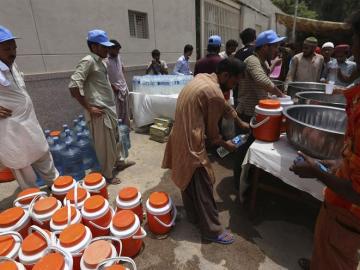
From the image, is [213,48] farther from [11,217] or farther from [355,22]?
[11,217]

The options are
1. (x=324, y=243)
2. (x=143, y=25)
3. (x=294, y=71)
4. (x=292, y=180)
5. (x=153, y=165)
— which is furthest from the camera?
(x=143, y=25)

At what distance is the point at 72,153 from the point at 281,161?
2.95m

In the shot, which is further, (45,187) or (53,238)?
(45,187)

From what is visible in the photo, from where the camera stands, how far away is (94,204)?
2047mm

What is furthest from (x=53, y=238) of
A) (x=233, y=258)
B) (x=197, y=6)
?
(x=197, y=6)

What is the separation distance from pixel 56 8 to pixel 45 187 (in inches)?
135

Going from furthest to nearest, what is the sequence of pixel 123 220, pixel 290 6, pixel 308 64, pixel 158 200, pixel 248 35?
pixel 290 6, pixel 308 64, pixel 248 35, pixel 158 200, pixel 123 220

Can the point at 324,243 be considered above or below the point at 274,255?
above

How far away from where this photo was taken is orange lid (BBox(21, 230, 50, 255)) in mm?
1663

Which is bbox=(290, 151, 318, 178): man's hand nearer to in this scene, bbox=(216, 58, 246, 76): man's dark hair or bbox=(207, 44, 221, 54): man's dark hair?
bbox=(216, 58, 246, 76): man's dark hair

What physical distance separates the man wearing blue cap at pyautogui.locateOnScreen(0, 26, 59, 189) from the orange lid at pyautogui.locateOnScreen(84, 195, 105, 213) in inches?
42.6

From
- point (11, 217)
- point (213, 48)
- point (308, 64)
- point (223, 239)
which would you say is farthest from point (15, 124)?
point (308, 64)

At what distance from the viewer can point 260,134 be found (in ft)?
6.97

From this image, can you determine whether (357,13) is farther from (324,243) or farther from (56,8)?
(56,8)
